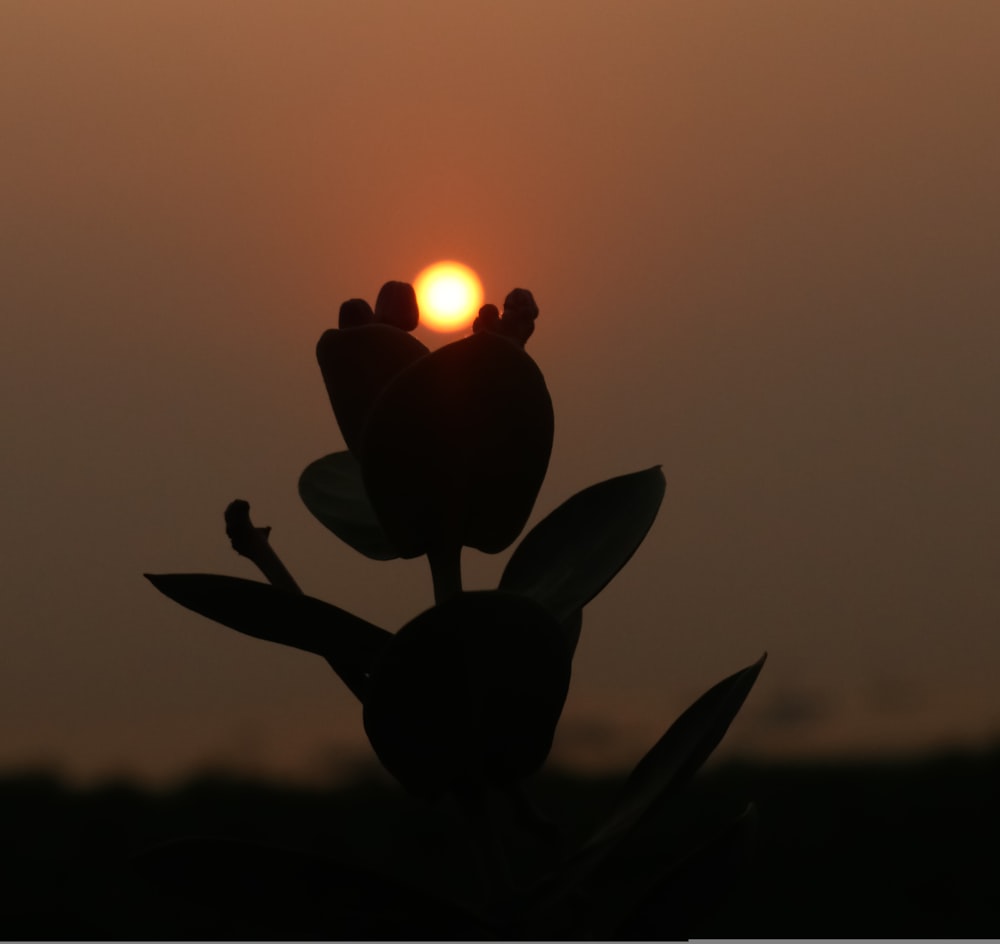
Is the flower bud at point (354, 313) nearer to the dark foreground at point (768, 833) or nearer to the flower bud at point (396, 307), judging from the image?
the flower bud at point (396, 307)

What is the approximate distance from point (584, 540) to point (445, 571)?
0.22 ft

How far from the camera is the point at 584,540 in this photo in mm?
495

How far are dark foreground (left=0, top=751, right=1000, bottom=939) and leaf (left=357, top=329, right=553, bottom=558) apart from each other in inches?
138

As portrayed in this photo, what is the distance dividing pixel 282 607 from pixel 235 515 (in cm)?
7

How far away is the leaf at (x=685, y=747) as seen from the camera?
434 mm

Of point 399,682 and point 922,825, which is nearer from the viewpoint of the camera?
point 399,682

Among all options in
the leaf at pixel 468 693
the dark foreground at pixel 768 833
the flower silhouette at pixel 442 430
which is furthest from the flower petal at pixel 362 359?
the dark foreground at pixel 768 833

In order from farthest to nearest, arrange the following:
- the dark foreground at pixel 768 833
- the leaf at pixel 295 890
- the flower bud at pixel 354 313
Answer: the dark foreground at pixel 768 833 < the flower bud at pixel 354 313 < the leaf at pixel 295 890

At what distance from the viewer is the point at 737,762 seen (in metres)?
4.42

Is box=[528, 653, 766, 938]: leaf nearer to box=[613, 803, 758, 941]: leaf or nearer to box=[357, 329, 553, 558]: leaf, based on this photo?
box=[613, 803, 758, 941]: leaf

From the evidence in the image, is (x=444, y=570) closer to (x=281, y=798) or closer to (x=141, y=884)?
(x=141, y=884)

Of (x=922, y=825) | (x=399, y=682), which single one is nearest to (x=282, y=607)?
(x=399, y=682)

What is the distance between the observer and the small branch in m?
0.46

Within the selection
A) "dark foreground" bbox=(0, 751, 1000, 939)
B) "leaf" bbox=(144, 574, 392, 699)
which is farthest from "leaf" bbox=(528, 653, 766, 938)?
"dark foreground" bbox=(0, 751, 1000, 939)
